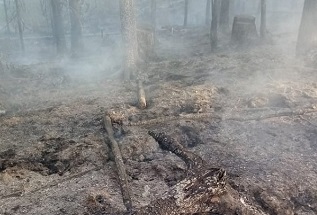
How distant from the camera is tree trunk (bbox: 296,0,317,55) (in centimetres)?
1119

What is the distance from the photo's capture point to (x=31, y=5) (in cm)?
2850

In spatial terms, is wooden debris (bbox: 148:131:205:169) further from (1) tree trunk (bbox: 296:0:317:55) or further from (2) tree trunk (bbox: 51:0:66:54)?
(2) tree trunk (bbox: 51:0:66:54)

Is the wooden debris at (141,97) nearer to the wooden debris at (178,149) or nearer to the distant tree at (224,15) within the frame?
the wooden debris at (178,149)

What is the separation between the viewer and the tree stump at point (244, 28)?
14.3 meters

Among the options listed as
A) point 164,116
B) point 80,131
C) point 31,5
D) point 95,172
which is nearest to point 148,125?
point 164,116

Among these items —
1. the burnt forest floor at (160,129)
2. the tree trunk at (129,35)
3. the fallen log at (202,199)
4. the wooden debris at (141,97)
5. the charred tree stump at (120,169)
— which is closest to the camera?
the fallen log at (202,199)

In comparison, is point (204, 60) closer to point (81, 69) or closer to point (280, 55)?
point (280, 55)

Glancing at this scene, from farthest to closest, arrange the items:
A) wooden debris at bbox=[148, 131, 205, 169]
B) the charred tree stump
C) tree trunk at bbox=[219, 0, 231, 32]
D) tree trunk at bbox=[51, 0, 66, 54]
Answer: tree trunk at bbox=[219, 0, 231, 32] < tree trunk at bbox=[51, 0, 66, 54] < wooden debris at bbox=[148, 131, 205, 169] < the charred tree stump

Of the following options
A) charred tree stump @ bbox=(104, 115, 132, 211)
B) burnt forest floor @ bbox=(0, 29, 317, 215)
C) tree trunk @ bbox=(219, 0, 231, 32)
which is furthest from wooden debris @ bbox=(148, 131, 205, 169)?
tree trunk @ bbox=(219, 0, 231, 32)

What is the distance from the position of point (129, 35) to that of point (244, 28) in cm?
622

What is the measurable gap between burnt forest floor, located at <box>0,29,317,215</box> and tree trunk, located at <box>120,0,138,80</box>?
0.65m

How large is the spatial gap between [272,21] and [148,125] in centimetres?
2000

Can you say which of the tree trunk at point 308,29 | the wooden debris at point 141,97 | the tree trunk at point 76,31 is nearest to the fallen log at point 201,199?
the wooden debris at point 141,97

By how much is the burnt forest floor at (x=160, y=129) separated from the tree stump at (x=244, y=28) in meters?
2.90
